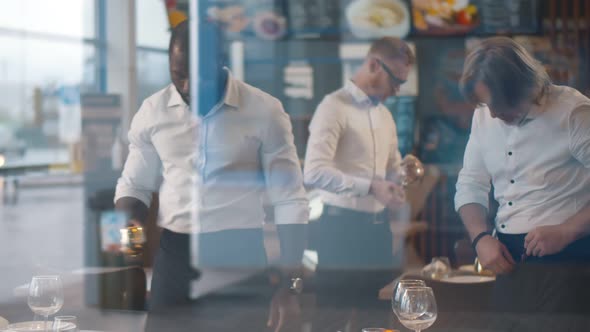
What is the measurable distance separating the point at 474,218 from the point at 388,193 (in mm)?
294

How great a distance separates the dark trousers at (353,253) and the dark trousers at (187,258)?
0.25 metres

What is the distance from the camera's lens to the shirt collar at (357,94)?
2.86 meters

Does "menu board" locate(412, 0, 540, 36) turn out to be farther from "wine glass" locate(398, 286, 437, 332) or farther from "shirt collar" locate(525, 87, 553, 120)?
"wine glass" locate(398, 286, 437, 332)

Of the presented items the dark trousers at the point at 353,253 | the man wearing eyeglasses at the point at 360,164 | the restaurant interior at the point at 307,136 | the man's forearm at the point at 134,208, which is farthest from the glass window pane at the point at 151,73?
the dark trousers at the point at 353,253

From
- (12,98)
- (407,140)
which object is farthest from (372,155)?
(12,98)

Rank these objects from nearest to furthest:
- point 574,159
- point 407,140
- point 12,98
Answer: point 574,159 → point 407,140 → point 12,98

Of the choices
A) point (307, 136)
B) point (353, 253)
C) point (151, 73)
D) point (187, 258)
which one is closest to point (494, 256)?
point (353, 253)

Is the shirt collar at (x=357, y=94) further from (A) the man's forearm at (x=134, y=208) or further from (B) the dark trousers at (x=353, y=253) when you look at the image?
(A) the man's forearm at (x=134, y=208)

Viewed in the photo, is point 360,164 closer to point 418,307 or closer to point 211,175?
point 211,175

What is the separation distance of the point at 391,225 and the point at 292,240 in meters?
0.35

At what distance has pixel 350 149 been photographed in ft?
9.49

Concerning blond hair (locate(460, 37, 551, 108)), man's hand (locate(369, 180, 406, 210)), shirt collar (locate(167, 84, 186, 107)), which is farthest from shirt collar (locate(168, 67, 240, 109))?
blond hair (locate(460, 37, 551, 108))

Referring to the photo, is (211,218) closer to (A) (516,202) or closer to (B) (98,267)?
(B) (98,267)

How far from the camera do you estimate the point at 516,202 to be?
2709 millimetres
